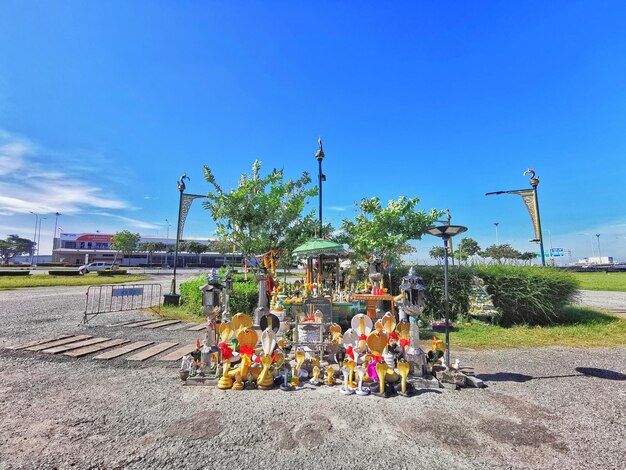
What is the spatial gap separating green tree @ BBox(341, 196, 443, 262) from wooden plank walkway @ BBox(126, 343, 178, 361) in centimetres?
919

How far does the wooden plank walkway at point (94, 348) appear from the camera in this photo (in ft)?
21.9

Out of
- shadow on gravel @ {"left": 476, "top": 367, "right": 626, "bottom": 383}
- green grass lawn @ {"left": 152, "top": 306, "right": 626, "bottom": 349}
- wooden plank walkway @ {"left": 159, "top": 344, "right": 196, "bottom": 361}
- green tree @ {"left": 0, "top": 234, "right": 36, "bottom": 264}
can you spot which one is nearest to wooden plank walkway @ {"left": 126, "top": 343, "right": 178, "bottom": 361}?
wooden plank walkway @ {"left": 159, "top": 344, "right": 196, "bottom": 361}

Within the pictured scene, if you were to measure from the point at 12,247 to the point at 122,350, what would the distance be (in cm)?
10516

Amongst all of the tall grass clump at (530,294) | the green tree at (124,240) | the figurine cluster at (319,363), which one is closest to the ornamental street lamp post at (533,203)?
the tall grass clump at (530,294)

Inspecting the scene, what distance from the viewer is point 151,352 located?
6836 mm

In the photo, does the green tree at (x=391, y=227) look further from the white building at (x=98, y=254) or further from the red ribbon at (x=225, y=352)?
the white building at (x=98, y=254)

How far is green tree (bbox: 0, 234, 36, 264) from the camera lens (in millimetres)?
77750

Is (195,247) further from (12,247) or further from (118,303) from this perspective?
(118,303)

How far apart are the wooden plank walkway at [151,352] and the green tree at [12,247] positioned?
3973 inches

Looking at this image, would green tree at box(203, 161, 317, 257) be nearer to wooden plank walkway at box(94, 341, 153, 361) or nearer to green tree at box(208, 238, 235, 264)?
green tree at box(208, 238, 235, 264)

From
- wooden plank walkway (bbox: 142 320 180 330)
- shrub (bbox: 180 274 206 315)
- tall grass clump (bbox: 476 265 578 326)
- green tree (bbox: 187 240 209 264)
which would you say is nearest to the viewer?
wooden plank walkway (bbox: 142 320 180 330)

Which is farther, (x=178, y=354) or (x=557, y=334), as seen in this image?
(x=557, y=334)

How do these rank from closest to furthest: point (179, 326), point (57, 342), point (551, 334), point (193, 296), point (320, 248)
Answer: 1. point (57, 342)
2. point (320, 248)
3. point (551, 334)
4. point (179, 326)
5. point (193, 296)

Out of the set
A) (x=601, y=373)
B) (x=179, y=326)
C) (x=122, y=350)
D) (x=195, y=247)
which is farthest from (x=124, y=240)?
(x=601, y=373)
